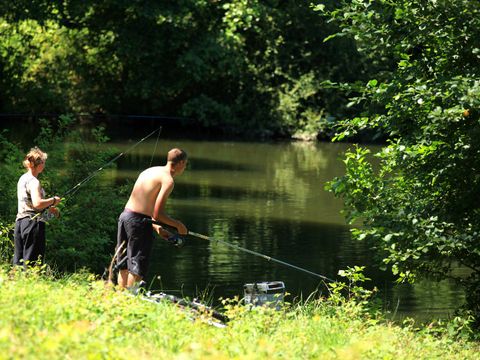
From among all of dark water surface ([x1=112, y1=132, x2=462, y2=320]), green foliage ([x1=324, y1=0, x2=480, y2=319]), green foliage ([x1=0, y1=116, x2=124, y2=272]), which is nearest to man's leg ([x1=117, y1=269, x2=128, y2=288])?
dark water surface ([x1=112, y1=132, x2=462, y2=320])

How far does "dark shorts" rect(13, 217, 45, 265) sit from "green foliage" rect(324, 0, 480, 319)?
2759 millimetres

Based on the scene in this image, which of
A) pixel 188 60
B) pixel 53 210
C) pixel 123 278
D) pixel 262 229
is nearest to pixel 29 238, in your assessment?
pixel 53 210

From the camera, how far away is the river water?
12906mm

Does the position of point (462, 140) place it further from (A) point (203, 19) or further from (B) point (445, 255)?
(A) point (203, 19)

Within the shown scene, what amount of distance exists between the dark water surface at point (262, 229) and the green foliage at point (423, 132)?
742 millimetres

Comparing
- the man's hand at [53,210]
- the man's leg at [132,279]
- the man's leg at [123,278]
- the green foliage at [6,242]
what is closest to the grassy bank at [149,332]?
the man's leg at [132,279]

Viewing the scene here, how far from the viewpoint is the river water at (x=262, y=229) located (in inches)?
508

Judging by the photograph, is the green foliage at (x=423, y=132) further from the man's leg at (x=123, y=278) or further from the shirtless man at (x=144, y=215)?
the man's leg at (x=123, y=278)

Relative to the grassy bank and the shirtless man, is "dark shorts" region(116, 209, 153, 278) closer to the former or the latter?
the shirtless man

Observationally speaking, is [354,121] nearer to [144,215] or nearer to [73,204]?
[144,215]

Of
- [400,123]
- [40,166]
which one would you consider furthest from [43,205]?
[400,123]

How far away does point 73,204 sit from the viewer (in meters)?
12.9

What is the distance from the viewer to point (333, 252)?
15539 mm

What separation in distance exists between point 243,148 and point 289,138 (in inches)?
164
